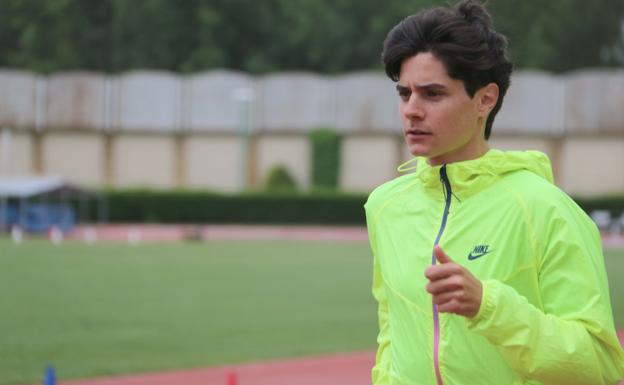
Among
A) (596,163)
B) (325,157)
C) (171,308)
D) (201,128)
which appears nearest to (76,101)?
(201,128)

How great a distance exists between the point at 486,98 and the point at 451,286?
0.72 m

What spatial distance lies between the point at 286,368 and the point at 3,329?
4.09 meters

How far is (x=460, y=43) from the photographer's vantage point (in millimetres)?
2959

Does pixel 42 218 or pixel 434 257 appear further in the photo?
pixel 42 218

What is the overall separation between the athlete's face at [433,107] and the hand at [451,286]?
49cm

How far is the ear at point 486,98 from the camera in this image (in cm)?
306

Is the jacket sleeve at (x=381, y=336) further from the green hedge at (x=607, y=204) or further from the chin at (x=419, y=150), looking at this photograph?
the green hedge at (x=607, y=204)

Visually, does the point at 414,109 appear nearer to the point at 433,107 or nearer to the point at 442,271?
A: the point at 433,107

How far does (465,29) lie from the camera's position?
2967 millimetres

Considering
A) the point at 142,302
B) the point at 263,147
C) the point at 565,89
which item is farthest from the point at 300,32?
the point at 142,302

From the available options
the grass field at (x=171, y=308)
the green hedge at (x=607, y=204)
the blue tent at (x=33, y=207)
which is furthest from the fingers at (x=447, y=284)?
the green hedge at (x=607, y=204)

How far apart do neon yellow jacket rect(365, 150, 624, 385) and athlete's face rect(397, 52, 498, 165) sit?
0.30 ft

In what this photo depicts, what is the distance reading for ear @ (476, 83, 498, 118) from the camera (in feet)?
10.0

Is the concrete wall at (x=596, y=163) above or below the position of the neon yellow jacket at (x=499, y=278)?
below
